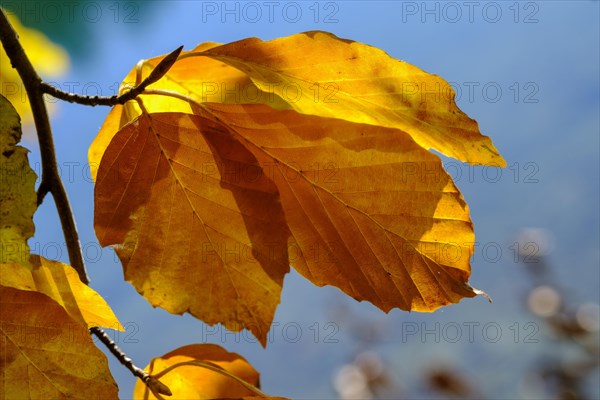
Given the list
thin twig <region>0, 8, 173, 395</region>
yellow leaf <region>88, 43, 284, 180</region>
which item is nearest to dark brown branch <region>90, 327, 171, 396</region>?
thin twig <region>0, 8, 173, 395</region>

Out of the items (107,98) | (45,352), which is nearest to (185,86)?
(107,98)

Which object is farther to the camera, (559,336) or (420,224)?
(559,336)

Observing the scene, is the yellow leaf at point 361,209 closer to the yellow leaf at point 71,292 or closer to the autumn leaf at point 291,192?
the autumn leaf at point 291,192

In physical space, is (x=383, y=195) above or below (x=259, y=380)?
above

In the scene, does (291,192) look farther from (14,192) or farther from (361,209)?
(14,192)

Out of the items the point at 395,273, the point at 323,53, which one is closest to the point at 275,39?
the point at 323,53

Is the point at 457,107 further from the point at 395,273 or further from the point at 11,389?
the point at 11,389
